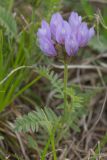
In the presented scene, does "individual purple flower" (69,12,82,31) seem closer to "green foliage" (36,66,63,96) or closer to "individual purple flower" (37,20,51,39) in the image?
"individual purple flower" (37,20,51,39)

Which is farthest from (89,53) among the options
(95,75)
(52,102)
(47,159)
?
(47,159)

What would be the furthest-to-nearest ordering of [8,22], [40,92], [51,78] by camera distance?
1. [40,92]
2. [8,22]
3. [51,78]

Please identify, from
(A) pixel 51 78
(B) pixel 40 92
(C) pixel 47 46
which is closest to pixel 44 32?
(C) pixel 47 46

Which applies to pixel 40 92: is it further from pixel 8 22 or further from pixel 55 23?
pixel 55 23

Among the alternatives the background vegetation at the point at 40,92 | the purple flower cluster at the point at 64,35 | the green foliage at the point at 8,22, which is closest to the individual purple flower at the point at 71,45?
the purple flower cluster at the point at 64,35

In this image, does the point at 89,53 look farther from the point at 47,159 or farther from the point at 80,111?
the point at 47,159

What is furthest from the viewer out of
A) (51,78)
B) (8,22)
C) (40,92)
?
(40,92)

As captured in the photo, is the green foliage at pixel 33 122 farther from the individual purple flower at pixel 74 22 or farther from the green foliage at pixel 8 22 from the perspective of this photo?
the green foliage at pixel 8 22
